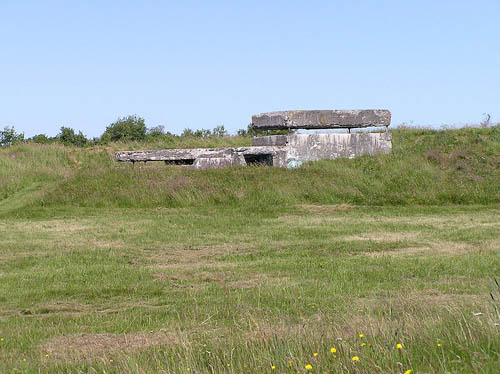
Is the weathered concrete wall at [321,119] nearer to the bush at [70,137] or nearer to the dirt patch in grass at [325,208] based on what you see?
the dirt patch in grass at [325,208]

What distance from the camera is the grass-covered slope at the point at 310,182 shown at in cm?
2052

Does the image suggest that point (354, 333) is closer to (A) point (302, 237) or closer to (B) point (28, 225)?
(A) point (302, 237)

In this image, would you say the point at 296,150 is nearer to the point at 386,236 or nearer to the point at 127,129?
the point at 386,236

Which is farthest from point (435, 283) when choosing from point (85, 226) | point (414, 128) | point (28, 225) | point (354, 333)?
point (414, 128)

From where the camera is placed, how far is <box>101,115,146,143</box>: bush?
43.3m

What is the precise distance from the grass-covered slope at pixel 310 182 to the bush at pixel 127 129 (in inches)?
714


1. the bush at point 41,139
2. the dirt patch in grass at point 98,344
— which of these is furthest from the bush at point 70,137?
the dirt patch in grass at point 98,344

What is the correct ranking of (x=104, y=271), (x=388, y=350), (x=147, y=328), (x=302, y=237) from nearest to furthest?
(x=388, y=350), (x=147, y=328), (x=104, y=271), (x=302, y=237)

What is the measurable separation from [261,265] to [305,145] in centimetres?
1321

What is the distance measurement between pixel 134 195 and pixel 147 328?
14.1 meters

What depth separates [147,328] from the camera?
7.27 meters

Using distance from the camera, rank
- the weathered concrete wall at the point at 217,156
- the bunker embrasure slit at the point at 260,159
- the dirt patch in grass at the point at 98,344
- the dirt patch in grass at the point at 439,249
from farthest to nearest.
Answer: the bunker embrasure slit at the point at 260,159
the weathered concrete wall at the point at 217,156
the dirt patch in grass at the point at 439,249
the dirt patch in grass at the point at 98,344

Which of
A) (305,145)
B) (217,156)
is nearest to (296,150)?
(305,145)

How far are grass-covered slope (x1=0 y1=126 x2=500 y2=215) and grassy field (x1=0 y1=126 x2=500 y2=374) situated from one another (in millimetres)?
70
